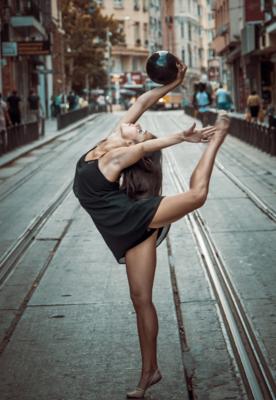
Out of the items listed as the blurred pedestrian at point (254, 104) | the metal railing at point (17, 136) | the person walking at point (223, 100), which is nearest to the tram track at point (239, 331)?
the metal railing at point (17, 136)

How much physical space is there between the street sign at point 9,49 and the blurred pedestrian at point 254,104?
10.1 m

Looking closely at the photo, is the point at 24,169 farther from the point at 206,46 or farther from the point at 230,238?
the point at 206,46

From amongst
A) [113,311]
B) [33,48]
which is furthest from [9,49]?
[113,311]

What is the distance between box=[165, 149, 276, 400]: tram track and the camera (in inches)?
150

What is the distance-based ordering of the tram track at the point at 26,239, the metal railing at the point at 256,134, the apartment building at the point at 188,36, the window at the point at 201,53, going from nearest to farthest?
1. the tram track at the point at 26,239
2. the metal railing at the point at 256,134
3. the apartment building at the point at 188,36
4. the window at the point at 201,53

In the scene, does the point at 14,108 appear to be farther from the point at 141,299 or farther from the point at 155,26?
the point at 155,26

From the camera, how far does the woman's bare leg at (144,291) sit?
3592 mm

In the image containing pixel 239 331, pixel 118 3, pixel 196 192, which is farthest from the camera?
pixel 118 3

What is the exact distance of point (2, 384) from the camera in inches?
154

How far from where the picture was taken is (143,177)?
11.9ft

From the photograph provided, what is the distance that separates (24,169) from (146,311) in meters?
12.5

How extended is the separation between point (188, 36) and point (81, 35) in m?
36.4

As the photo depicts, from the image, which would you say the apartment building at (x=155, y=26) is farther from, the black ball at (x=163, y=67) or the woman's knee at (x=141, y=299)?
the woman's knee at (x=141, y=299)

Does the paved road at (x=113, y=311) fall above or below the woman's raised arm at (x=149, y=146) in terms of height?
below
